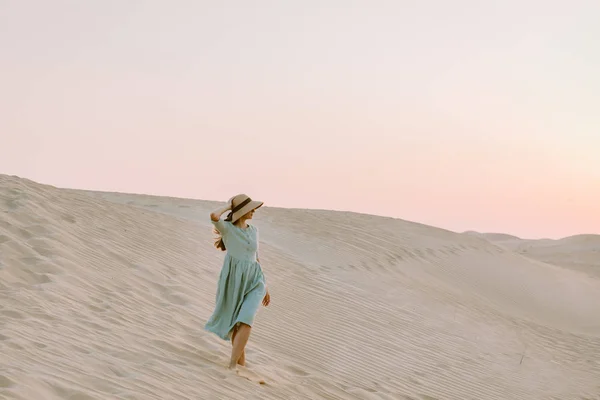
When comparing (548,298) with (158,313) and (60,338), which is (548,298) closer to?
(158,313)

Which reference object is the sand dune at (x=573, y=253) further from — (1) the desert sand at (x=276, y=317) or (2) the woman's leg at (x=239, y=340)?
(2) the woman's leg at (x=239, y=340)

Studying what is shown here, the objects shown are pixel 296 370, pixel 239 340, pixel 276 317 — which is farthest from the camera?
pixel 276 317

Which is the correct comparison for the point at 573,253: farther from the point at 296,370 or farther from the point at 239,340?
the point at 239,340

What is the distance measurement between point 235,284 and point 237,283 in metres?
0.02

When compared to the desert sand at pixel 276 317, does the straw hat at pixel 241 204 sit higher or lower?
higher

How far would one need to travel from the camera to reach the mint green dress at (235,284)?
6387mm

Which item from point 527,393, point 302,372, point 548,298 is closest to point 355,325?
point 527,393

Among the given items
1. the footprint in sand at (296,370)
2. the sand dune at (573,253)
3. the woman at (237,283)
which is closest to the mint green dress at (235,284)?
the woman at (237,283)

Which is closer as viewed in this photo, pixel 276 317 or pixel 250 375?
pixel 250 375

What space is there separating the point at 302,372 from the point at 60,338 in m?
2.66

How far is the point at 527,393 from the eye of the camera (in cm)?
955

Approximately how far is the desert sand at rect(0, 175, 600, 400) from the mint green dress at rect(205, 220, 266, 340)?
0.39 meters

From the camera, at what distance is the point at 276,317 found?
1018 centimetres

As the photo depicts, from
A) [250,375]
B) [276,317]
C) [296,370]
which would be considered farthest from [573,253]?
[250,375]
